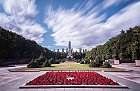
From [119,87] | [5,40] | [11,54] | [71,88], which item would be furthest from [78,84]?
[11,54]

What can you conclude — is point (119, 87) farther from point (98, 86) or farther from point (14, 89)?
point (14, 89)

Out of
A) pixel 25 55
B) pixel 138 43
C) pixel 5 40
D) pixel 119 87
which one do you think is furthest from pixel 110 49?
pixel 119 87

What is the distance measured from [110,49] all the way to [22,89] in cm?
5597

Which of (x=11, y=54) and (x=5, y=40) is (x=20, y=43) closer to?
(x=11, y=54)

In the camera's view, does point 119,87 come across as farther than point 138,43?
No

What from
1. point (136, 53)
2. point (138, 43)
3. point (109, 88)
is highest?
point (138, 43)

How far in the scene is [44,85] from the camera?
8.88 metres

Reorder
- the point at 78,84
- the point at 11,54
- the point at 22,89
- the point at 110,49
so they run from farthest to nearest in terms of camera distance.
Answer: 1. the point at 110,49
2. the point at 11,54
3. the point at 78,84
4. the point at 22,89

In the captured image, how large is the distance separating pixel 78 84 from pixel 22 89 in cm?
351

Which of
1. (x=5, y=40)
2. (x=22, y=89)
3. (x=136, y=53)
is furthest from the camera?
(x=5, y=40)

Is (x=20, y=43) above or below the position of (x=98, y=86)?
above

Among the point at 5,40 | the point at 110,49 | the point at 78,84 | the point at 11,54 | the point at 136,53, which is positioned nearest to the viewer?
the point at 78,84

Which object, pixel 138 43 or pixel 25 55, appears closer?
pixel 138 43

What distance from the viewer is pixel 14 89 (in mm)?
8453
